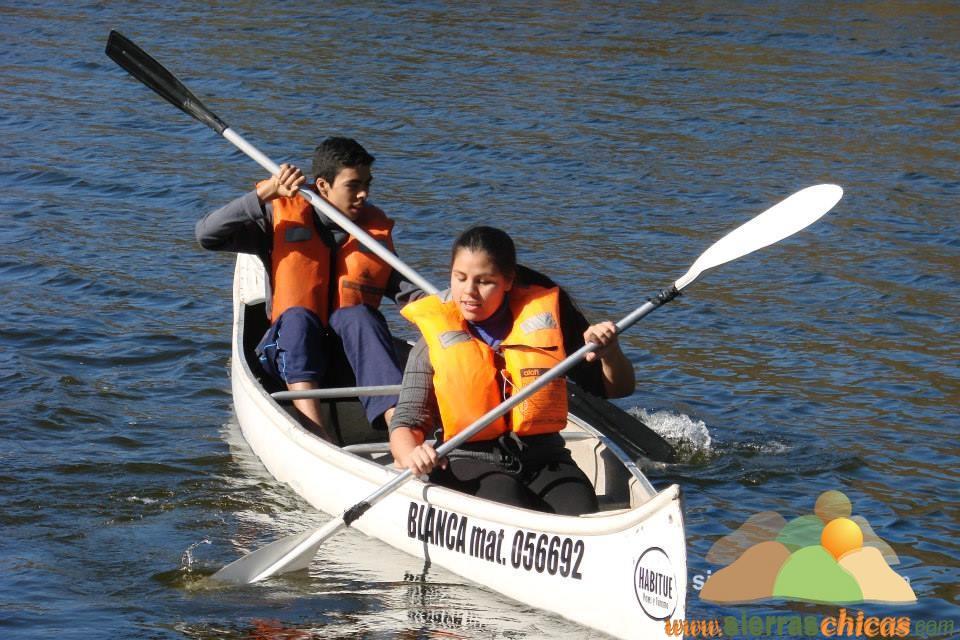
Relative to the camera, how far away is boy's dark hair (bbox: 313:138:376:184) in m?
5.68

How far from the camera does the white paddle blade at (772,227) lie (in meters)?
5.00

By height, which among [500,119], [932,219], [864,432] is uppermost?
[500,119]

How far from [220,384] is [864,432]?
3262 mm

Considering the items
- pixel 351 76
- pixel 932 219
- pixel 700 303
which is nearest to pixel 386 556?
pixel 700 303

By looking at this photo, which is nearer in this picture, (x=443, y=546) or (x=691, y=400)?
(x=443, y=546)

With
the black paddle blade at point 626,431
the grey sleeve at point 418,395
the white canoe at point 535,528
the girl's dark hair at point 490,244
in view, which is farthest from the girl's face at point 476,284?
the black paddle blade at point 626,431

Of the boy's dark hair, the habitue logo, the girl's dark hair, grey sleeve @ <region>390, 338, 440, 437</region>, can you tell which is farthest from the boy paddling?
the habitue logo

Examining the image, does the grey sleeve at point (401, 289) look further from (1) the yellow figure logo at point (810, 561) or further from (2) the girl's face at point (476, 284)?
(1) the yellow figure logo at point (810, 561)

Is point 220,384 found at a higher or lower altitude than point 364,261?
lower

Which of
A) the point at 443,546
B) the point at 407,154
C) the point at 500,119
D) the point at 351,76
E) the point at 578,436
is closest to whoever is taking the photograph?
the point at 443,546

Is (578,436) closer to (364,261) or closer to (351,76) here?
(364,261)

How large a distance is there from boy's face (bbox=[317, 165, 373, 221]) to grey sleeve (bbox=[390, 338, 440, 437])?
52.6 inches

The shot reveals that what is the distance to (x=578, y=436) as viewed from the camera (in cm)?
536

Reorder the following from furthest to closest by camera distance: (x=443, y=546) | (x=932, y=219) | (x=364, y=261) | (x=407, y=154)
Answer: (x=407, y=154) → (x=932, y=219) → (x=364, y=261) → (x=443, y=546)
